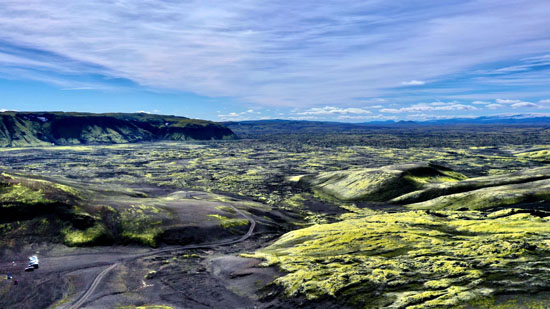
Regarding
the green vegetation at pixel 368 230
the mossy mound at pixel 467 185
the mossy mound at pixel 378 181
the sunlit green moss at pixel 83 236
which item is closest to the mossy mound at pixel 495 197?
the green vegetation at pixel 368 230

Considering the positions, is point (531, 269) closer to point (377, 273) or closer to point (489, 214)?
point (377, 273)

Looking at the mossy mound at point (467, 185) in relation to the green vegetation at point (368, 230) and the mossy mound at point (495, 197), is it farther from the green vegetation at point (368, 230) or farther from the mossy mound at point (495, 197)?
the mossy mound at point (495, 197)

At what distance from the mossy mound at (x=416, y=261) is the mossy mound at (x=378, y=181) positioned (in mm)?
60377

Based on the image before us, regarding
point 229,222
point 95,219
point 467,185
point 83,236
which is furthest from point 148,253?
point 467,185

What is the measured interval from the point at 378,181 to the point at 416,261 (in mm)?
99678

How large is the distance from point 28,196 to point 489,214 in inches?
5164

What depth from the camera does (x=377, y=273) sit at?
53.8 meters

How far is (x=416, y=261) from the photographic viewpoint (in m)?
57.5

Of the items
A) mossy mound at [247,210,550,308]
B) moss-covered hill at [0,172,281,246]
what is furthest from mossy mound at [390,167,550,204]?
moss-covered hill at [0,172,281,246]

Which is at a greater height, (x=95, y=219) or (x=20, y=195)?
(x=20, y=195)

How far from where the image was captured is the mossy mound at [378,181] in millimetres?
145500

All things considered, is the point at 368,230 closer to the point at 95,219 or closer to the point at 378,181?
the point at 95,219

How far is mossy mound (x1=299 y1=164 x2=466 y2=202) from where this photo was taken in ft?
477

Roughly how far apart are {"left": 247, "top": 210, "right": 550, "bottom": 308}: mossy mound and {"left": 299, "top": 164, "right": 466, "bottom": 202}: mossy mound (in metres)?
60.4
